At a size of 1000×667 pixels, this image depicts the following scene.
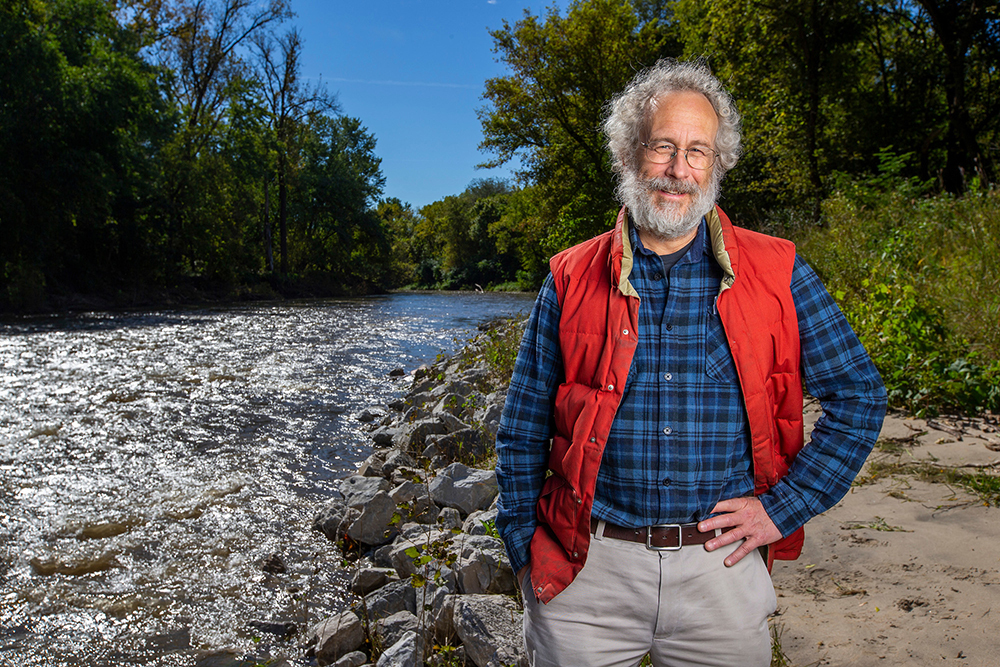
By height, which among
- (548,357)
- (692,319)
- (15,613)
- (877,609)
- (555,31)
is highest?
(555,31)

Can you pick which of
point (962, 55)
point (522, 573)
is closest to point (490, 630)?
point (522, 573)

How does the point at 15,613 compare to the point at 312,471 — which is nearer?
the point at 15,613

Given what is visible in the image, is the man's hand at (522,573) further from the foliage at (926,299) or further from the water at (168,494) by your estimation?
the foliage at (926,299)

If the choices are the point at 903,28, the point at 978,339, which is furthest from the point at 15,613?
the point at 903,28

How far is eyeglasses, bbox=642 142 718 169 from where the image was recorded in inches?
69.4

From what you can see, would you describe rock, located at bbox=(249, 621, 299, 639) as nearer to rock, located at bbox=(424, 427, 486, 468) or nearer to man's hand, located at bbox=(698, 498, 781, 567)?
rock, located at bbox=(424, 427, 486, 468)

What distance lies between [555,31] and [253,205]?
18372 millimetres

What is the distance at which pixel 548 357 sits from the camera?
1.78 metres

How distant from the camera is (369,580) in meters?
4.03

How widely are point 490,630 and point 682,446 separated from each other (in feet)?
5.10

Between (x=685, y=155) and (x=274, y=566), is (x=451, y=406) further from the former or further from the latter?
(x=685, y=155)

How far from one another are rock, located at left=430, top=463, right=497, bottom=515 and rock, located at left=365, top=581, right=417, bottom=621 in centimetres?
96

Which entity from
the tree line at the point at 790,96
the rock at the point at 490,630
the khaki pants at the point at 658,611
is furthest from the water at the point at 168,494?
the tree line at the point at 790,96

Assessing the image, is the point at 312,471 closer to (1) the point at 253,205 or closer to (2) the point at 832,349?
(2) the point at 832,349
